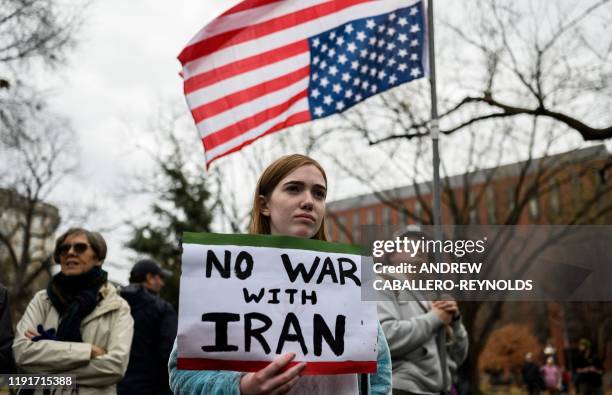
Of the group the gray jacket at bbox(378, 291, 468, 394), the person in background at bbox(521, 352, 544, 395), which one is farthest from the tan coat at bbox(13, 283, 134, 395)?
the person in background at bbox(521, 352, 544, 395)

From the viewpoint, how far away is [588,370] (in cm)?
1417

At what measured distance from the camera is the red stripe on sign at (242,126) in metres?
6.53

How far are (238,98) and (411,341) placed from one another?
333 centimetres

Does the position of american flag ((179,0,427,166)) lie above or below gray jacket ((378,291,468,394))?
above

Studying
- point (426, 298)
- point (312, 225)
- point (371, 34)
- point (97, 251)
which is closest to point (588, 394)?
point (371, 34)

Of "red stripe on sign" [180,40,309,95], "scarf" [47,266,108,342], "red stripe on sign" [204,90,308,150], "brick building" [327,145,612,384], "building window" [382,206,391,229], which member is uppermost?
"building window" [382,206,391,229]

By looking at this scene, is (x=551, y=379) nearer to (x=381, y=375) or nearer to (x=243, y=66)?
(x=243, y=66)

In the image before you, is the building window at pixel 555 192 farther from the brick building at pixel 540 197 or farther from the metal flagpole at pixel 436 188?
the metal flagpole at pixel 436 188

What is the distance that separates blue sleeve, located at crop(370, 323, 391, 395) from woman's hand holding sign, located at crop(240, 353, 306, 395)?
502mm

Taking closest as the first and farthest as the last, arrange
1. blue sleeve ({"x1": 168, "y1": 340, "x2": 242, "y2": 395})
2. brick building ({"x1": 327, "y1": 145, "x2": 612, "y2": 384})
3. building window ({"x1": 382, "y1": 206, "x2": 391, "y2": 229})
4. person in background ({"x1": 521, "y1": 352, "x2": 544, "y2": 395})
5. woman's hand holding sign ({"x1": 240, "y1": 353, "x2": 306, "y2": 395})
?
woman's hand holding sign ({"x1": 240, "y1": 353, "x2": 306, "y2": 395})
blue sleeve ({"x1": 168, "y1": 340, "x2": 242, "y2": 395})
brick building ({"x1": 327, "y1": 145, "x2": 612, "y2": 384})
person in background ({"x1": 521, "y1": 352, "x2": 544, "y2": 395})
building window ({"x1": 382, "y1": 206, "x2": 391, "y2": 229})

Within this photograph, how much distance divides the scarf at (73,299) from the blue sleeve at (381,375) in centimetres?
258

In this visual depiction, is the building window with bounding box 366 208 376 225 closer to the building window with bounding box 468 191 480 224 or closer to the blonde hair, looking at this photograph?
the building window with bounding box 468 191 480 224

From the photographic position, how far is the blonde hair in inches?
93.6

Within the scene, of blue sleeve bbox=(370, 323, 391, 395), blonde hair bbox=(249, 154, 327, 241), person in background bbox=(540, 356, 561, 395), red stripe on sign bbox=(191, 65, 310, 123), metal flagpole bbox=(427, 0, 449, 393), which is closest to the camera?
blue sleeve bbox=(370, 323, 391, 395)
